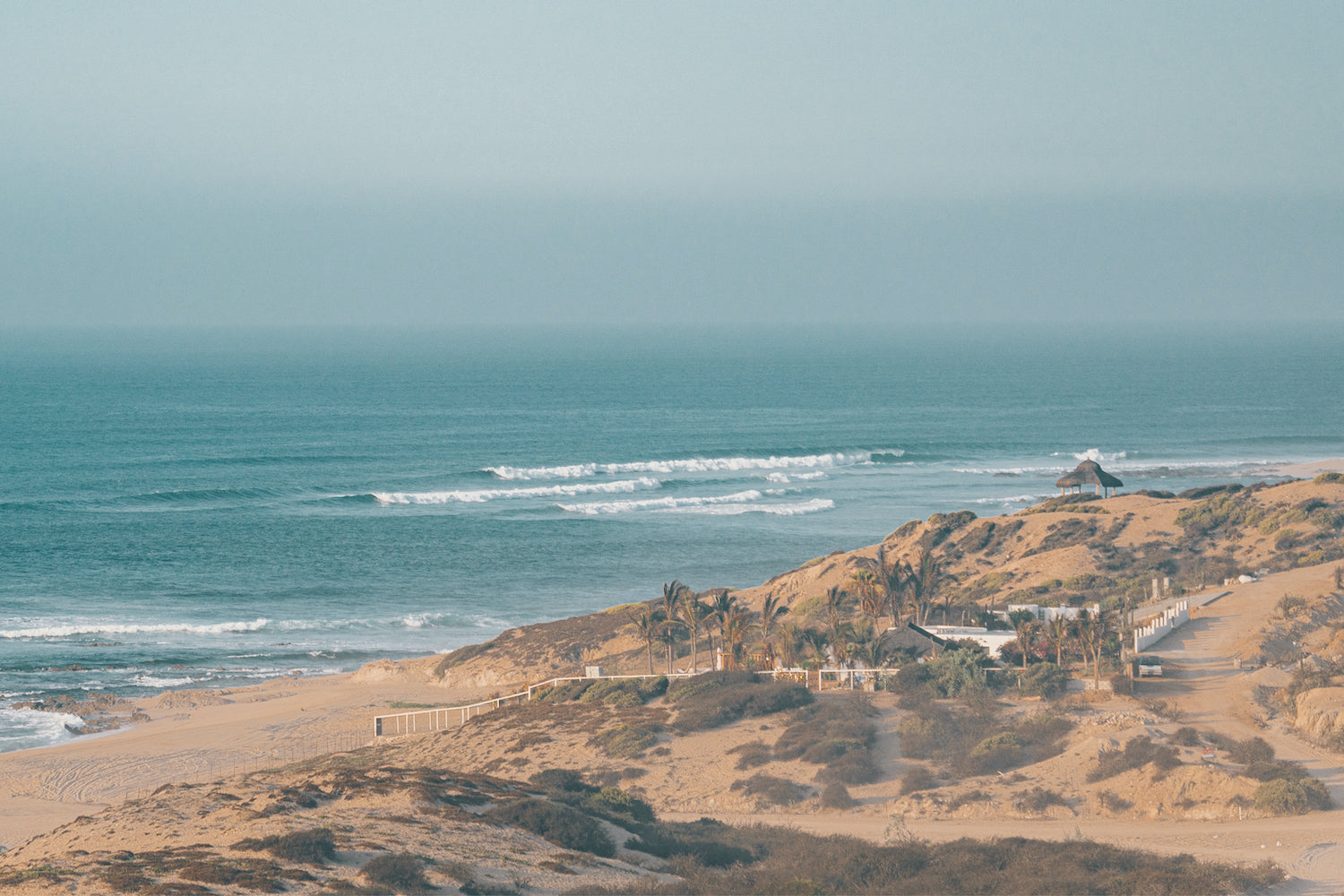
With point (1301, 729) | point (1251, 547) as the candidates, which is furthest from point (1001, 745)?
point (1251, 547)

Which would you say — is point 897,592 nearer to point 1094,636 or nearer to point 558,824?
point 1094,636

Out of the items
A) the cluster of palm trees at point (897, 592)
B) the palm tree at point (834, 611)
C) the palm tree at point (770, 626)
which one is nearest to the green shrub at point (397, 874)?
the palm tree at point (834, 611)

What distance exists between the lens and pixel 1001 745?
955 inches

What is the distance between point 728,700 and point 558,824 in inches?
379

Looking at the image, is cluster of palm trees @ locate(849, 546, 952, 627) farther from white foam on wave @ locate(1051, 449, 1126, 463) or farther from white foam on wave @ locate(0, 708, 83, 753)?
white foam on wave @ locate(1051, 449, 1126, 463)

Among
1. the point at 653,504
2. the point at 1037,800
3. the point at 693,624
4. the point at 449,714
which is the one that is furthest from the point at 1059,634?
the point at 653,504

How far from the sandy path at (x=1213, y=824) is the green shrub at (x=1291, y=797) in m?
0.24

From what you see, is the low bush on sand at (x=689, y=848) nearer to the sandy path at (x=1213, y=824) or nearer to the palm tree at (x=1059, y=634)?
the sandy path at (x=1213, y=824)

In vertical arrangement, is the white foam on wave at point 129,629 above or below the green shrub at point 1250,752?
below

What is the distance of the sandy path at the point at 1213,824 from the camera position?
1905 centimetres

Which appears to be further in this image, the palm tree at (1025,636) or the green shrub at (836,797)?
the palm tree at (1025,636)

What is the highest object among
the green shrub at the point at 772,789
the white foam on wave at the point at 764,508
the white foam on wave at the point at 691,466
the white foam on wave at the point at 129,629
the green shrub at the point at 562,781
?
the white foam on wave at the point at 691,466

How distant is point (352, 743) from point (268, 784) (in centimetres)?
1233

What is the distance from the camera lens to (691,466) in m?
87.8
